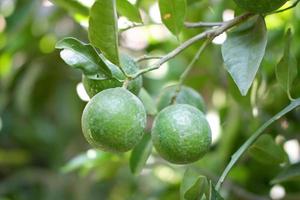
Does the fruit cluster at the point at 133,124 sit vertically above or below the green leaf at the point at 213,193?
above

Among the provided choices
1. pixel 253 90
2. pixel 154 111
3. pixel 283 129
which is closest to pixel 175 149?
pixel 154 111

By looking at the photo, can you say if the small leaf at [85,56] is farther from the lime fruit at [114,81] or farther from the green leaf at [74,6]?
the green leaf at [74,6]

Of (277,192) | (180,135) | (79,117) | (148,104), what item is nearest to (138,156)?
(148,104)

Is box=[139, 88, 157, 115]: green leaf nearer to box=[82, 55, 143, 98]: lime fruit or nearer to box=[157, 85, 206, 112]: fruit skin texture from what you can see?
box=[157, 85, 206, 112]: fruit skin texture

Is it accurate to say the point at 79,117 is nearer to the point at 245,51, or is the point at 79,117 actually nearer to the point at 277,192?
the point at 277,192

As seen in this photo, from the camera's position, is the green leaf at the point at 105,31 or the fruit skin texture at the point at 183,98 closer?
the green leaf at the point at 105,31

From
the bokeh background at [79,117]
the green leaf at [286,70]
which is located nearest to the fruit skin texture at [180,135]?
the green leaf at [286,70]

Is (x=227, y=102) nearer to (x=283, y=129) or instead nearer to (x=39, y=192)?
(x=283, y=129)
